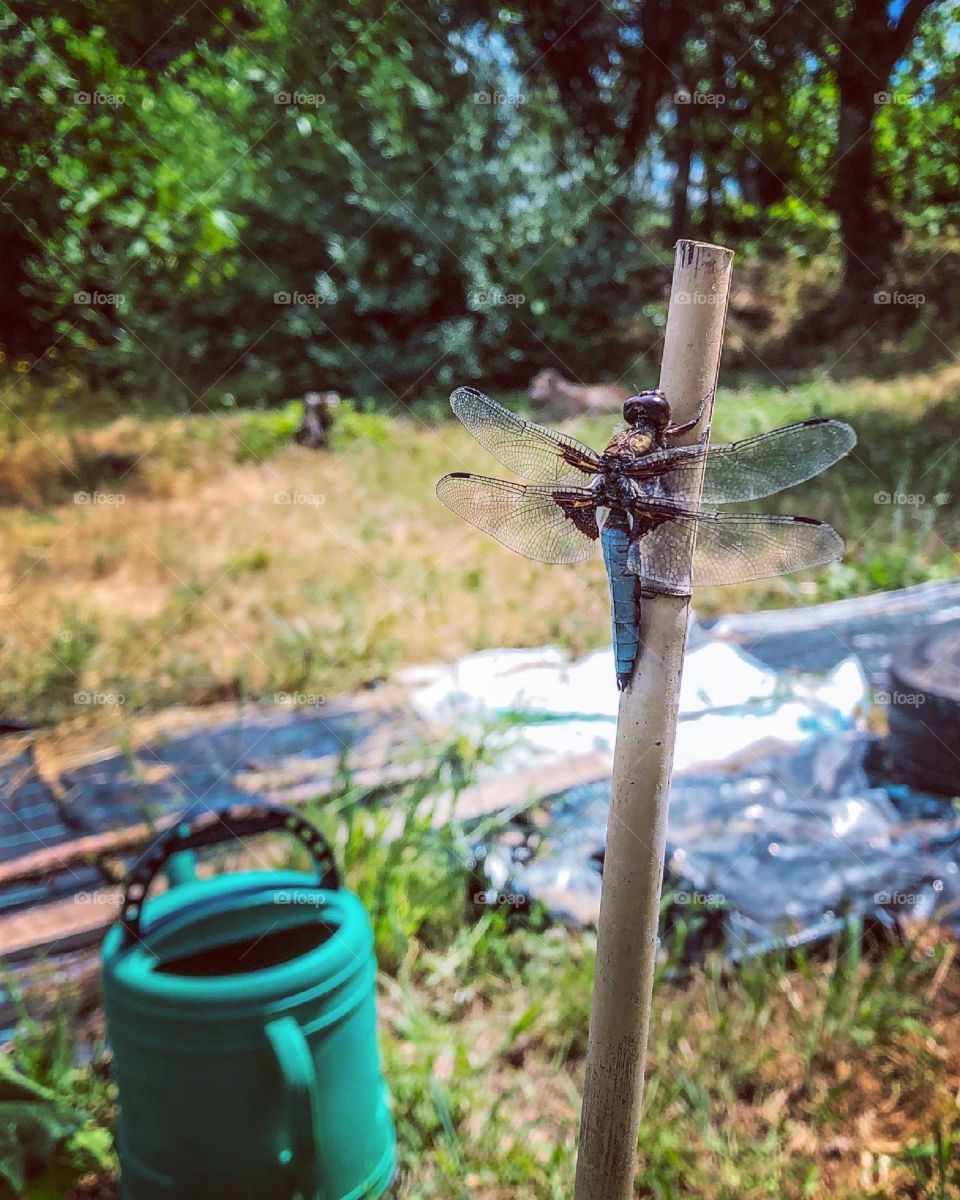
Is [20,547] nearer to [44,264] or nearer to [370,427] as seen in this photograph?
[44,264]

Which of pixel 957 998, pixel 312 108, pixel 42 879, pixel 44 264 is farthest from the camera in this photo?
pixel 44 264

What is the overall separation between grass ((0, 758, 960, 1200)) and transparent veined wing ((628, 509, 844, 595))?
98cm

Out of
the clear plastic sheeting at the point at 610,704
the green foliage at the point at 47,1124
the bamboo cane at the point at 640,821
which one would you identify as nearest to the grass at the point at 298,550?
the clear plastic sheeting at the point at 610,704

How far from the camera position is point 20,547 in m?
4.14

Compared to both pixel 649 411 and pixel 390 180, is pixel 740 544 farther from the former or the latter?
pixel 390 180

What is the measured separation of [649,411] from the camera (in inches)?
27.5

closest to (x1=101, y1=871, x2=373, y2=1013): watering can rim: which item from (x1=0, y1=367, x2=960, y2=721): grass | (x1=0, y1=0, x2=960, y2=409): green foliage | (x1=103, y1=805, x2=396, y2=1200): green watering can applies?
(x1=103, y1=805, x2=396, y2=1200): green watering can

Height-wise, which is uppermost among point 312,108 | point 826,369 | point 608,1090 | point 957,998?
point 312,108

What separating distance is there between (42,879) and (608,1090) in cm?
162

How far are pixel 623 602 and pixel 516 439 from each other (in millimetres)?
263

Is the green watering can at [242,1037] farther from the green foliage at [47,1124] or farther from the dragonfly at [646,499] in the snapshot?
the dragonfly at [646,499]

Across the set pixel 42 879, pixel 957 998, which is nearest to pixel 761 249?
pixel 957 998

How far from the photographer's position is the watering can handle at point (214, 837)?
41.9 inches

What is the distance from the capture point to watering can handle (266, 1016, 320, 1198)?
1009 mm
